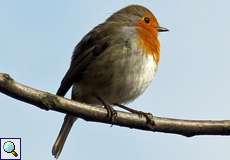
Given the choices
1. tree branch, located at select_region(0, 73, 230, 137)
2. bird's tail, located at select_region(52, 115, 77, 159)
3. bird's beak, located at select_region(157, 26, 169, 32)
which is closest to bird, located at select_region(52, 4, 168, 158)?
bird's tail, located at select_region(52, 115, 77, 159)

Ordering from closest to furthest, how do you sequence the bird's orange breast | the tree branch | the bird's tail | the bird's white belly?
the tree branch, the bird's white belly, the bird's orange breast, the bird's tail

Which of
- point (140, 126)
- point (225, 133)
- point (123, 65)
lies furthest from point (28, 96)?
point (123, 65)

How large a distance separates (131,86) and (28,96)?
3.15 metres

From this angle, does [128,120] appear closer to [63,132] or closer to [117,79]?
[117,79]

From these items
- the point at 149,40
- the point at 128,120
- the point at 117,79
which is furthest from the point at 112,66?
the point at 128,120

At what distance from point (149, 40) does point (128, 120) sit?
2817 millimetres

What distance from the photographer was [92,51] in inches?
288

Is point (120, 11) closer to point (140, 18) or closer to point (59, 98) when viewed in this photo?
point (140, 18)

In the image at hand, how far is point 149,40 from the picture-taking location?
730 centimetres

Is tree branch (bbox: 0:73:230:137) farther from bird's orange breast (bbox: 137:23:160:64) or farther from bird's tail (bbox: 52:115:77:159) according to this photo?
bird's tail (bbox: 52:115:77:159)

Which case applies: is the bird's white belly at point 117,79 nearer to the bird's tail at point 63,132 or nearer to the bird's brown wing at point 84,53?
the bird's brown wing at point 84,53

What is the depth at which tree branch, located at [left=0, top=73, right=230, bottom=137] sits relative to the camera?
393 centimetres

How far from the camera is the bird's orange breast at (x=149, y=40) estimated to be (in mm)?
7081

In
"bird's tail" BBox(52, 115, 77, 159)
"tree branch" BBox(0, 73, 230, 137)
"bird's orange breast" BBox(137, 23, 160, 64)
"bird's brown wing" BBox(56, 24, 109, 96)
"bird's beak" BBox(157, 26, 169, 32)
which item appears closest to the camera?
"tree branch" BBox(0, 73, 230, 137)
